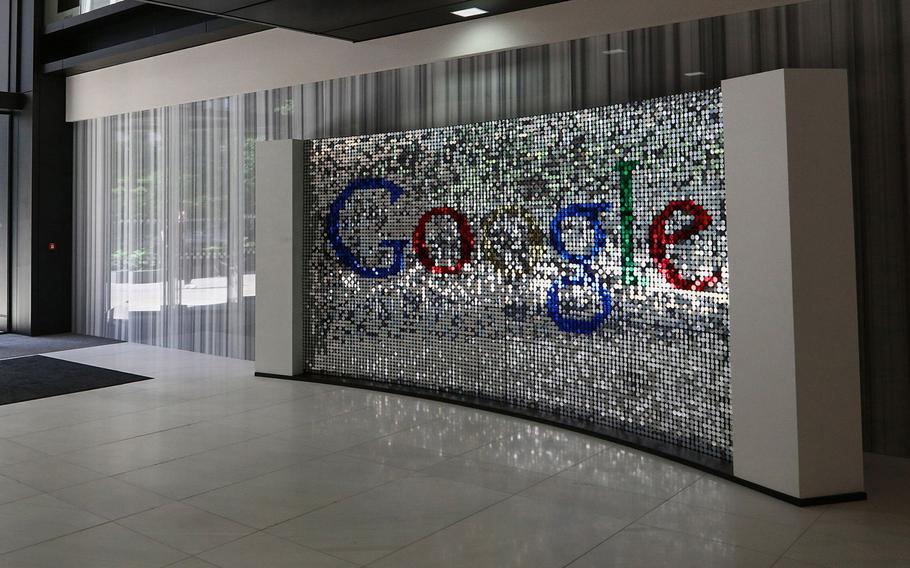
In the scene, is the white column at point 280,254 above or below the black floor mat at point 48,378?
above

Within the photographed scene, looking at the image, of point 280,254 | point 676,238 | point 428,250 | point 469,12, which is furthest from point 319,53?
point 676,238

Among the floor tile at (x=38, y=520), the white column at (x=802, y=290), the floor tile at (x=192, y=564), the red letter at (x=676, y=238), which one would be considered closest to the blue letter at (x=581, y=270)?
the red letter at (x=676, y=238)

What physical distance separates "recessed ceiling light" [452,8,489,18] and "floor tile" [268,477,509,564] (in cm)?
407

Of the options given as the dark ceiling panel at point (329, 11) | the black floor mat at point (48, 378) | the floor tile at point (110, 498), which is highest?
the dark ceiling panel at point (329, 11)

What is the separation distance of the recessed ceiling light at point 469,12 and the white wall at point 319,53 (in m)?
0.11

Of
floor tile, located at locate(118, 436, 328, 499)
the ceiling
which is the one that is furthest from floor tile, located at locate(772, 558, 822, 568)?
the ceiling

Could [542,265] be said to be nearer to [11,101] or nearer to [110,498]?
[110,498]

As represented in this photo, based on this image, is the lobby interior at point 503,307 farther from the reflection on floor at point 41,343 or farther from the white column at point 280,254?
the reflection on floor at point 41,343

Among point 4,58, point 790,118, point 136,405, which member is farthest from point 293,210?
point 4,58

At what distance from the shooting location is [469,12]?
6.72 metres

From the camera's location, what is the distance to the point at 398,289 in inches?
278

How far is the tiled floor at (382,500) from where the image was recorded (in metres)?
3.46

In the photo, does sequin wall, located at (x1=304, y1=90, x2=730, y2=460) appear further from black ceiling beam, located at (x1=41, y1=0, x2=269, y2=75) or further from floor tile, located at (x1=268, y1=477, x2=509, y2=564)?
black ceiling beam, located at (x1=41, y1=0, x2=269, y2=75)

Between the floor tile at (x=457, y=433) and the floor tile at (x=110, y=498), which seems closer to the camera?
the floor tile at (x=110, y=498)
